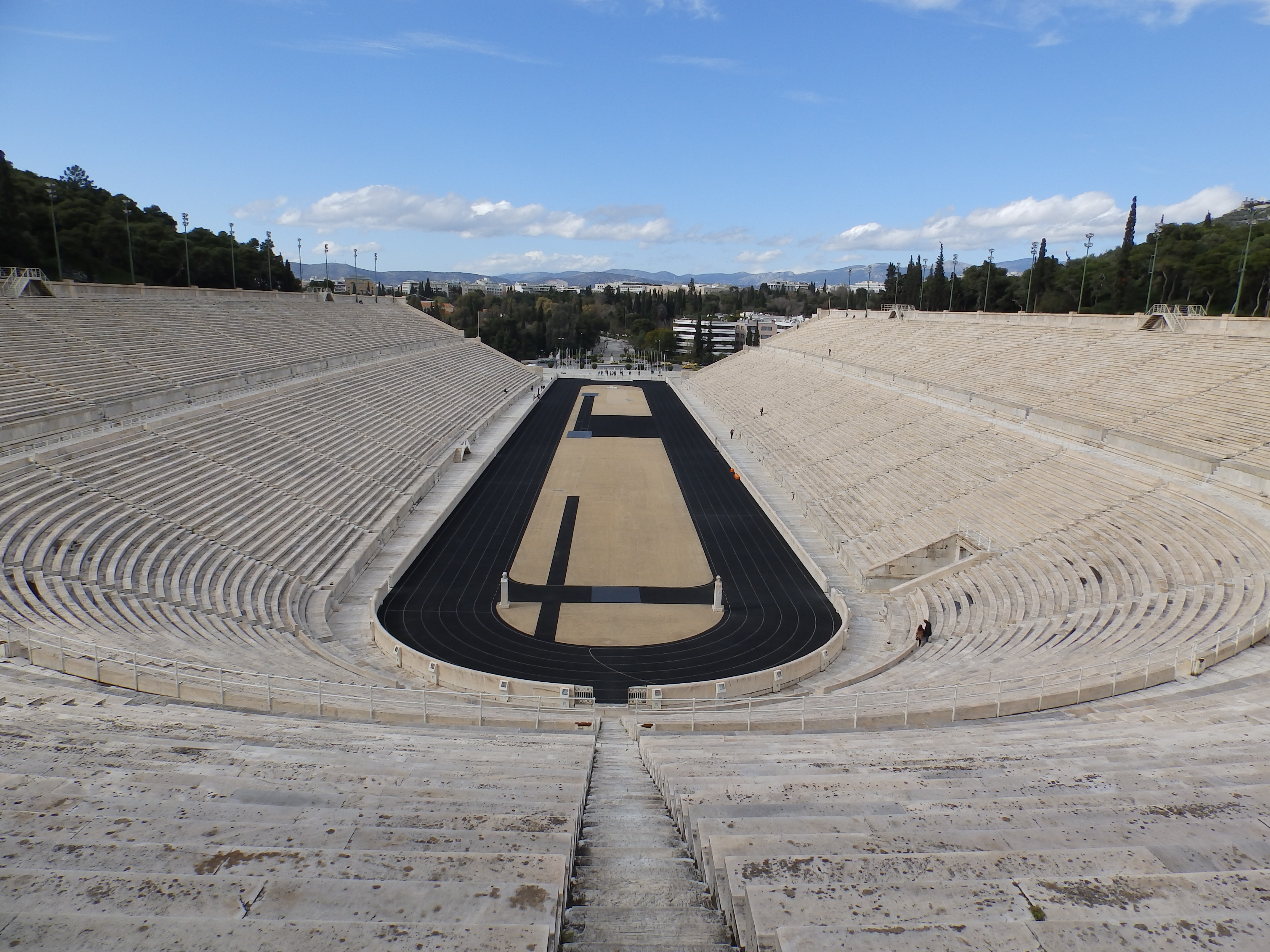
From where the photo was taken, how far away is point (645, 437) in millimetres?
39656

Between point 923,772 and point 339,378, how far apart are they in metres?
30.5

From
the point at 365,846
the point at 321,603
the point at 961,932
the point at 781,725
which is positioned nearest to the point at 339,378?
the point at 321,603

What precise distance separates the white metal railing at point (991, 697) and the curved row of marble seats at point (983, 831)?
0.79 meters

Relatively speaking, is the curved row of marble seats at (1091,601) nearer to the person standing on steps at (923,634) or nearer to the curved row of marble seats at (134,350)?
the person standing on steps at (923,634)

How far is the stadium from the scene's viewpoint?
4.30 m

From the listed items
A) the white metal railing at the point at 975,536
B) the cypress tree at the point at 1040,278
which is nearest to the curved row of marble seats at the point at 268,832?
the white metal railing at the point at 975,536

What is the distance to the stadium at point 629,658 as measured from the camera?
14.1 ft

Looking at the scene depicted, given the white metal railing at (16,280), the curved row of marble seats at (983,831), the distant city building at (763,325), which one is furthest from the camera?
the distant city building at (763,325)

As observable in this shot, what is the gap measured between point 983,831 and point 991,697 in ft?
15.7

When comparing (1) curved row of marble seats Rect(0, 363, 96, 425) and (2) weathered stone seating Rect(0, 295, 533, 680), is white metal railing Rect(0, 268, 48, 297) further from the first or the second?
(1) curved row of marble seats Rect(0, 363, 96, 425)

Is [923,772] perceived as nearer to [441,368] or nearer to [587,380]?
[441,368]

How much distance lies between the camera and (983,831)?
5340 millimetres

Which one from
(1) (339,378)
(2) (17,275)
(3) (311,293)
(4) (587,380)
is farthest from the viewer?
(4) (587,380)

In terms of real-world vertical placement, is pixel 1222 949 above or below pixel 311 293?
below
